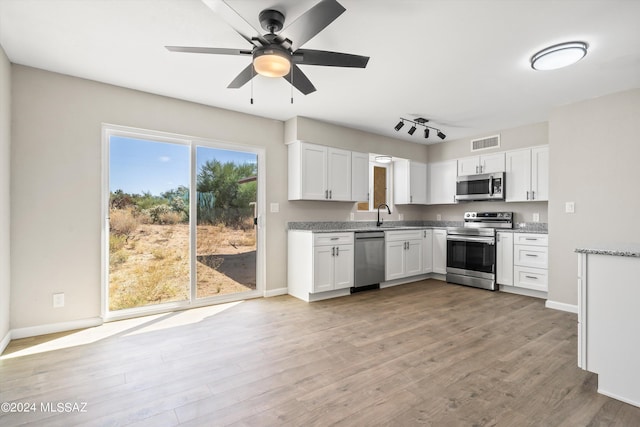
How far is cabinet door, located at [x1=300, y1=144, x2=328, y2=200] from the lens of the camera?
4414 mm

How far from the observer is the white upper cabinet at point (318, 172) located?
441 centimetres

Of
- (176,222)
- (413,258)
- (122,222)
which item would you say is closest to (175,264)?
(176,222)

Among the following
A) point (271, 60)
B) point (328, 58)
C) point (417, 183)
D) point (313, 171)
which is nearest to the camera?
point (271, 60)

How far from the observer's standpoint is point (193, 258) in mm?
3877

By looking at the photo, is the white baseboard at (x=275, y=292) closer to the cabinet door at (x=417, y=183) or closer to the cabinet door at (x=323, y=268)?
the cabinet door at (x=323, y=268)

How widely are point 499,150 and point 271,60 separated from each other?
4.42 metres

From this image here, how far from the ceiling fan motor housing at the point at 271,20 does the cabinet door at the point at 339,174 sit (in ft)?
8.58

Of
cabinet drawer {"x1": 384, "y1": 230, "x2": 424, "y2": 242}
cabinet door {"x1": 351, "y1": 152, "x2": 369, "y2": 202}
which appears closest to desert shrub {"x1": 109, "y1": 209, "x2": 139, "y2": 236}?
cabinet door {"x1": 351, "y1": 152, "x2": 369, "y2": 202}

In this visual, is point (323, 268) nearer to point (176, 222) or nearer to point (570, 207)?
point (176, 222)

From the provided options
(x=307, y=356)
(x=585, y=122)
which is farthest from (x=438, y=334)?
(x=585, y=122)

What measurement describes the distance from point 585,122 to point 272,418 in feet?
14.8

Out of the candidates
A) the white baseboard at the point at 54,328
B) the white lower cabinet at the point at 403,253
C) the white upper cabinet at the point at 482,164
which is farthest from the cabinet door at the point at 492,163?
the white baseboard at the point at 54,328

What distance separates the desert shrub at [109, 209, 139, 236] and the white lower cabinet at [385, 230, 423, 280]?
3.48 metres

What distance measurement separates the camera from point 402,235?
5129 millimetres
